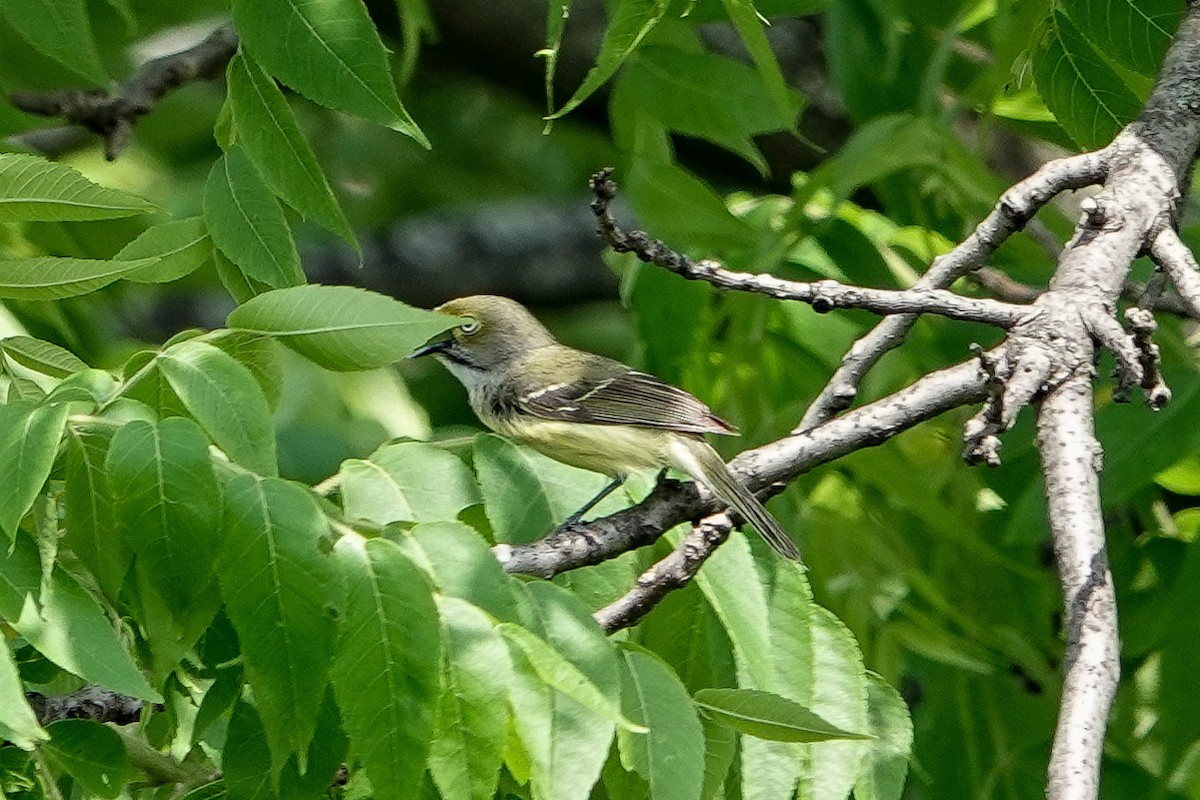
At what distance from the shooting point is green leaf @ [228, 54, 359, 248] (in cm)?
371

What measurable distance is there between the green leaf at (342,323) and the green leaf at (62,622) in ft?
1.97

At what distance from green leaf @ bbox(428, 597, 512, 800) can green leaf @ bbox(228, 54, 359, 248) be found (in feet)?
3.91

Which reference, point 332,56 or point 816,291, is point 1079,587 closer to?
point 816,291

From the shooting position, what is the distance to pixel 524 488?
3518mm

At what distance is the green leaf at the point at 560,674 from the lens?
278 cm

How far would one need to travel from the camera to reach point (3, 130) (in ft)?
15.5

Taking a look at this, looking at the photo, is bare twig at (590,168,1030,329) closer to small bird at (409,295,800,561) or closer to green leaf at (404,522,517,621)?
green leaf at (404,522,517,621)

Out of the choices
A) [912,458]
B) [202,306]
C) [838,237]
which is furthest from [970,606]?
[202,306]

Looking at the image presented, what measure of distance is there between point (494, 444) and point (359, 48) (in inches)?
34.9

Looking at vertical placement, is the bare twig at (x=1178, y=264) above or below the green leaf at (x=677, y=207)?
above

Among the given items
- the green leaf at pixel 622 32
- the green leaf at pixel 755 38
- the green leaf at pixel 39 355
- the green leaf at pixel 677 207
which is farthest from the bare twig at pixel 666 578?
the green leaf at pixel 677 207

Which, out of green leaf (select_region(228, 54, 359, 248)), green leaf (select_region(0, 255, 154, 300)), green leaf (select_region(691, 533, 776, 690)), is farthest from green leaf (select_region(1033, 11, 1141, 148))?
green leaf (select_region(0, 255, 154, 300))

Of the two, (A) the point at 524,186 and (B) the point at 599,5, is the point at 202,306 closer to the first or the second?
(A) the point at 524,186

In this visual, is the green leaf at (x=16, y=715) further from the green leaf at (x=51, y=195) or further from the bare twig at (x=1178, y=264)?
the bare twig at (x=1178, y=264)
